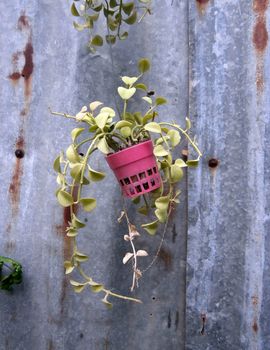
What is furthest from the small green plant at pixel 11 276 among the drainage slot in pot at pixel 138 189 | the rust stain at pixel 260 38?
the rust stain at pixel 260 38

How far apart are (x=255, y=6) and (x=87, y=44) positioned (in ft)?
1.98

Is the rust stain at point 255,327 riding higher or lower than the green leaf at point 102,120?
lower

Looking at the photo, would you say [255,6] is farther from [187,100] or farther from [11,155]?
[11,155]

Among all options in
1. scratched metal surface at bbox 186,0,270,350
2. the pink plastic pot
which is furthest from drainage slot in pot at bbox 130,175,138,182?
scratched metal surface at bbox 186,0,270,350

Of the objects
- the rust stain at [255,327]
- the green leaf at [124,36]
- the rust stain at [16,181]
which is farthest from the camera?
the rust stain at [16,181]

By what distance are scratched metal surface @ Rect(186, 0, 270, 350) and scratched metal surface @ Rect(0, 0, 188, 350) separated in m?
0.08

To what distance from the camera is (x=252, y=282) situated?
1.47 m

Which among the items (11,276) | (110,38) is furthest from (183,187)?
(11,276)

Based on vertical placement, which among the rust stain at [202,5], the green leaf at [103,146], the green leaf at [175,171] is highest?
the rust stain at [202,5]

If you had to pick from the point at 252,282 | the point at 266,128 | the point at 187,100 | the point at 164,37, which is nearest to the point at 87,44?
the point at 164,37

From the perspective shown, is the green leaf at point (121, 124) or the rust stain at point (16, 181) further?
the rust stain at point (16, 181)

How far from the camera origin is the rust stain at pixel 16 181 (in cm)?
171

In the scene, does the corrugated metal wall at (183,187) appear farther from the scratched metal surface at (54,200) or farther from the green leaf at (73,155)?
the green leaf at (73,155)

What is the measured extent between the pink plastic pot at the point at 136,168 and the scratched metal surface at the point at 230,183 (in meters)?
0.30
